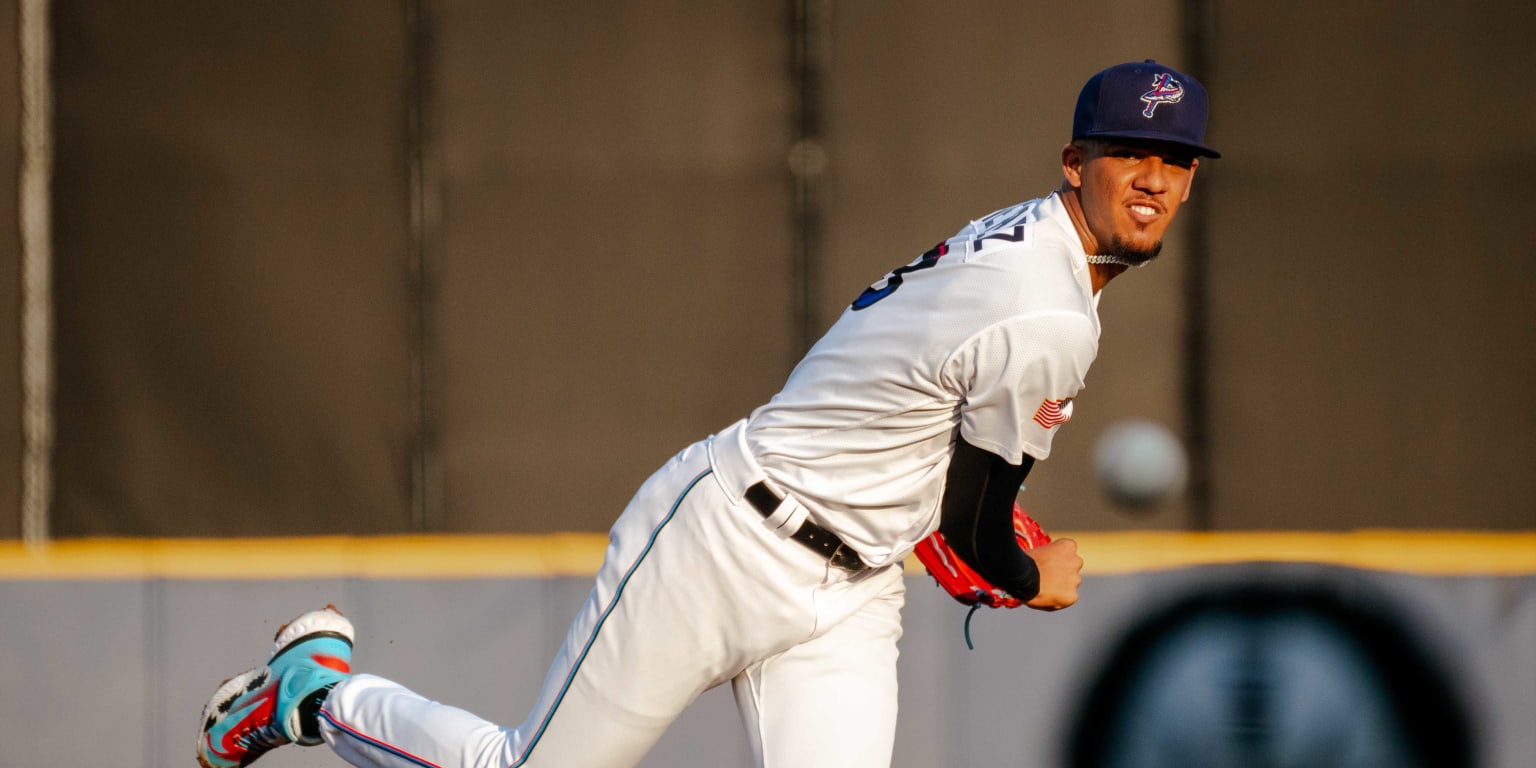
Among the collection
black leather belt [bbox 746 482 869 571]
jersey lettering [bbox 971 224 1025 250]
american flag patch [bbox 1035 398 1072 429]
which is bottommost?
black leather belt [bbox 746 482 869 571]

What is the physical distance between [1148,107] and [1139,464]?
305 cm

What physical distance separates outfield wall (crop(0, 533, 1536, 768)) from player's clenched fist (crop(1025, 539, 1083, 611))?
1.46 meters

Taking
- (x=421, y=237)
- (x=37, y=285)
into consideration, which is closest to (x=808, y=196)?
(x=421, y=237)

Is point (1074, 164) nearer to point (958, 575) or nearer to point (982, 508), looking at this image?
point (982, 508)

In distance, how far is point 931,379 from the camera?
2.52 m

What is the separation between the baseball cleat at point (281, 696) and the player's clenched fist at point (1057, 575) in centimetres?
150

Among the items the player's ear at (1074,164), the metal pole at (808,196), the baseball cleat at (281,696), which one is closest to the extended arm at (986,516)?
the player's ear at (1074,164)

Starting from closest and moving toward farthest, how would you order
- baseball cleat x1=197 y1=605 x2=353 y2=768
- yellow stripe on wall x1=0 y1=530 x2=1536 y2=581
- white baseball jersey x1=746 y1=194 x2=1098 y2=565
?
1. white baseball jersey x1=746 y1=194 x2=1098 y2=565
2. baseball cleat x1=197 y1=605 x2=353 y2=768
3. yellow stripe on wall x1=0 y1=530 x2=1536 y2=581

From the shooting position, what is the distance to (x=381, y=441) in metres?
5.36

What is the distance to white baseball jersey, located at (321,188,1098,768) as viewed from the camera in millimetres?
2570

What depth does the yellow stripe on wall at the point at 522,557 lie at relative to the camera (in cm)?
431

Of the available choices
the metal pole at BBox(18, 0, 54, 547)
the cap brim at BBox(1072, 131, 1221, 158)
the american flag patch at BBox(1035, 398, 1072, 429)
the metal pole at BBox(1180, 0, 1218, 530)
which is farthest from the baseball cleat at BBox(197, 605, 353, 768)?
the metal pole at BBox(1180, 0, 1218, 530)

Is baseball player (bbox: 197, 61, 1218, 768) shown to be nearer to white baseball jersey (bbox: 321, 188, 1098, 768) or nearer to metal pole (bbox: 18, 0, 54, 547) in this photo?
white baseball jersey (bbox: 321, 188, 1098, 768)

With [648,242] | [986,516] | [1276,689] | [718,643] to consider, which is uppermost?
[648,242]
